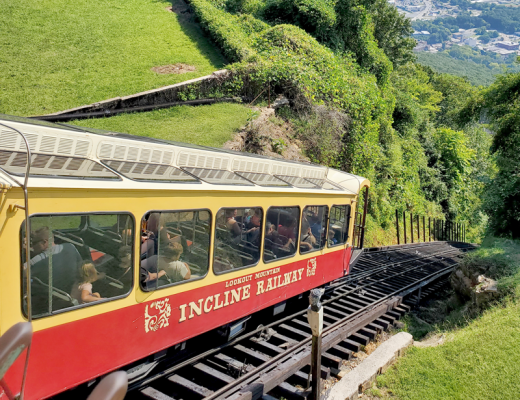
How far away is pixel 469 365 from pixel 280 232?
3517 mm

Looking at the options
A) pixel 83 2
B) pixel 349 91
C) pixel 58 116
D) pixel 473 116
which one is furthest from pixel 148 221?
pixel 83 2

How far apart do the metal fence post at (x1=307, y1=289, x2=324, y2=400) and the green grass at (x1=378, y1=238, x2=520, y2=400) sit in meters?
1.35

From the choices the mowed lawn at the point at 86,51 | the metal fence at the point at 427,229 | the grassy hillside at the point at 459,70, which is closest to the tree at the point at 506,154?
the metal fence at the point at 427,229

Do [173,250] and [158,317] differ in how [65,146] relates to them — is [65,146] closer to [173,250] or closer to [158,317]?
[173,250]

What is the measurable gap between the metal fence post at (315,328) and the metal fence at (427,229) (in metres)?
17.7

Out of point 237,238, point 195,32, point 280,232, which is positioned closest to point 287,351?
point 280,232

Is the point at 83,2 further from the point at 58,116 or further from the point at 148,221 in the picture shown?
the point at 148,221

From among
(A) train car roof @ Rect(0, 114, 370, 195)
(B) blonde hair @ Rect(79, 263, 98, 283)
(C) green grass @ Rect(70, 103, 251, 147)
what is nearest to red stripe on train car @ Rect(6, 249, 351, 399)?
(B) blonde hair @ Rect(79, 263, 98, 283)

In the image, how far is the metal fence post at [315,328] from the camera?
5.07 m

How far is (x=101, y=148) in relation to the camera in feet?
16.4

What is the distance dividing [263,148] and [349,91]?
6.72m

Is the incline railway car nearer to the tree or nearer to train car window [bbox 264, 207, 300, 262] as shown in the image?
train car window [bbox 264, 207, 300, 262]

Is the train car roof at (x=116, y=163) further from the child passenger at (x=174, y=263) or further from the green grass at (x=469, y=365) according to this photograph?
the green grass at (x=469, y=365)

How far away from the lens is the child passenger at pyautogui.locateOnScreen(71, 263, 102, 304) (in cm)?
417
